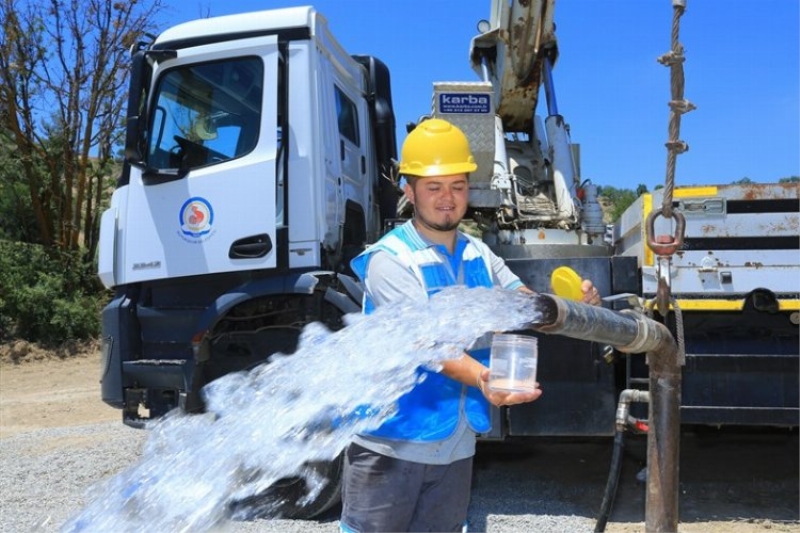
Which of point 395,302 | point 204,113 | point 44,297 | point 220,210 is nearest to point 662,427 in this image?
point 395,302

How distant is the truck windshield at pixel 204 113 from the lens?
4.74 metres

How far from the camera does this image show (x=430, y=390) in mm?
2252

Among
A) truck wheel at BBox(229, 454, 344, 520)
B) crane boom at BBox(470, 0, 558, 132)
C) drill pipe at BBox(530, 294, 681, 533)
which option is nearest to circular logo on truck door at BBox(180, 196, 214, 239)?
truck wheel at BBox(229, 454, 344, 520)

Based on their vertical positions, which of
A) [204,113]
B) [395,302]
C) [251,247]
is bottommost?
[395,302]

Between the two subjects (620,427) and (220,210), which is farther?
(220,210)

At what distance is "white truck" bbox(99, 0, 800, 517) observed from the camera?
165 inches

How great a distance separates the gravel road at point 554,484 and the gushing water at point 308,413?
1383mm

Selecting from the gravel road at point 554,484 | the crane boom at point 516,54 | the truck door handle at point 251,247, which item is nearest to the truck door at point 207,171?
the truck door handle at point 251,247

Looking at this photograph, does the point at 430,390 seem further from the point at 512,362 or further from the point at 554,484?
the point at 554,484

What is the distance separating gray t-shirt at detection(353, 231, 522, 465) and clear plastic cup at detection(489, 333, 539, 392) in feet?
0.93

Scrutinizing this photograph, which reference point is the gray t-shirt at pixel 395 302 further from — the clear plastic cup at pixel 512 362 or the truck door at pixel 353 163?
the truck door at pixel 353 163

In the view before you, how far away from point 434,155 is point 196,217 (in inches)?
105

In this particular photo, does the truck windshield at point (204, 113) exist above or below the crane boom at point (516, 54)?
below

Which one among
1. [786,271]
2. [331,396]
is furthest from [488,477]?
[331,396]
